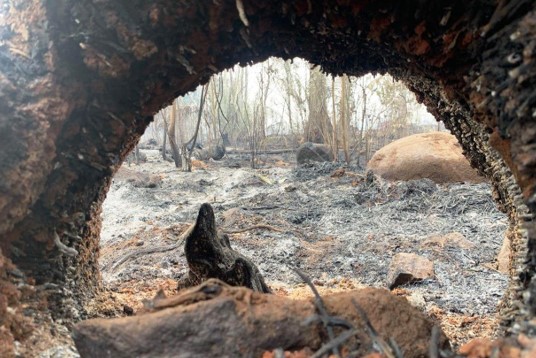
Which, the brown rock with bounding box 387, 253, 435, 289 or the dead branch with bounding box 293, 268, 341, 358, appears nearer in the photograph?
the dead branch with bounding box 293, 268, 341, 358

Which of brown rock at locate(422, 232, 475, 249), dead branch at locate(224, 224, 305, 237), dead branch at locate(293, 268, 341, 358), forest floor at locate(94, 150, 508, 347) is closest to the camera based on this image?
dead branch at locate(293, 268, 341, 358)

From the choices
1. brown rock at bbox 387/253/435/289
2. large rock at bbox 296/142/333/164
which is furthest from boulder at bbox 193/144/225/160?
brown rock at bbox 387/253/435/289

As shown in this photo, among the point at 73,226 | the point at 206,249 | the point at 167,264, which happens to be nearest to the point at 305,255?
the point at 167,264

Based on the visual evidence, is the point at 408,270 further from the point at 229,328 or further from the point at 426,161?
the point at 426,161

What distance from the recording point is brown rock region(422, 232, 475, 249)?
4379 millimetres

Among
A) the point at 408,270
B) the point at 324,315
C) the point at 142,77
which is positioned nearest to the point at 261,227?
the point at 408,270

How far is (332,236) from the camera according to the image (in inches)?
206

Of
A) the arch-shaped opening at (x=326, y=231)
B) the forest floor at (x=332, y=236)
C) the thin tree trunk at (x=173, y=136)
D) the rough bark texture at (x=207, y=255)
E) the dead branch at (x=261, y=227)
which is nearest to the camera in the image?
the rough bark texture at (x=207, y=255)

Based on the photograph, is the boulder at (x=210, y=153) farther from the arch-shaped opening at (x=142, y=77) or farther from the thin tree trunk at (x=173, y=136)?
the arch-shaped opening at (x=142, y=77)

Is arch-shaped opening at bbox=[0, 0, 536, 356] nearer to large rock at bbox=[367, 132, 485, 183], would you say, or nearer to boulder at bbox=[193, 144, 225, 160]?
large rock at bbox=[367, 132, 485, 183]

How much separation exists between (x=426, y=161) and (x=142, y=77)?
675 cm

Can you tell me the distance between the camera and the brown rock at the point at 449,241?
4.38m

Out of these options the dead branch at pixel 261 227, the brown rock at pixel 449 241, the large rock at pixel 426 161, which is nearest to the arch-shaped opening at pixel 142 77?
the brown rock at pixel 449 241

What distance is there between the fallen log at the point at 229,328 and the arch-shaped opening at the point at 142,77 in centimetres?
38
